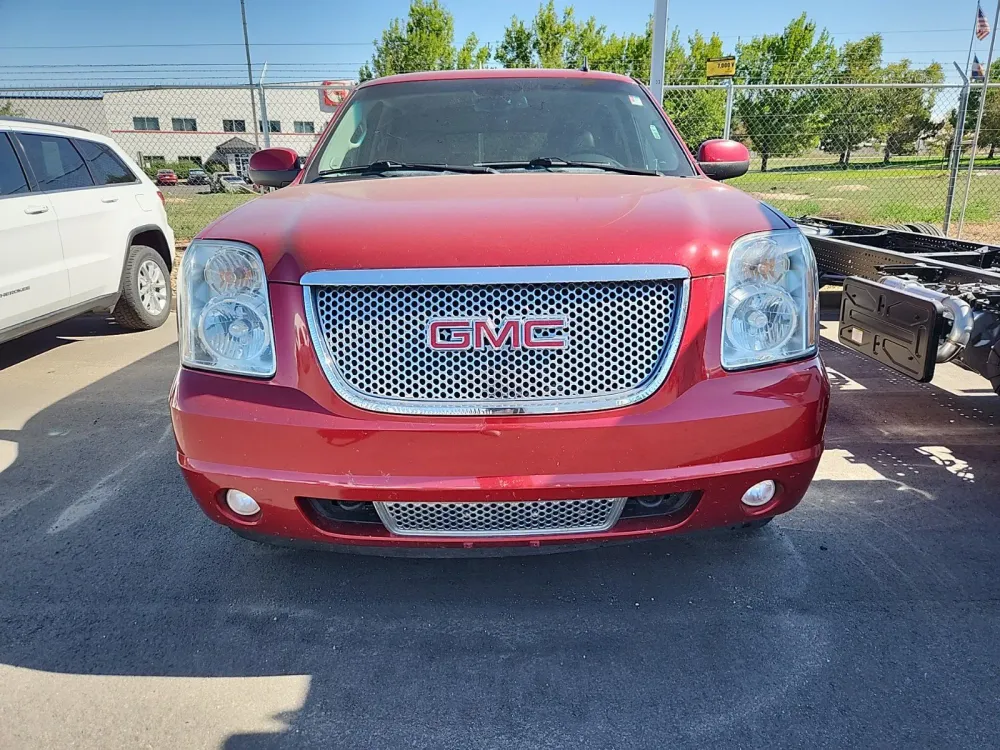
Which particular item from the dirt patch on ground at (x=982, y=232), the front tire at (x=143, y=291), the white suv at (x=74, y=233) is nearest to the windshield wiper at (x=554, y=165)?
the white suv at (x=74, y=233)

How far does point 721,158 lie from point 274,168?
2.20 m

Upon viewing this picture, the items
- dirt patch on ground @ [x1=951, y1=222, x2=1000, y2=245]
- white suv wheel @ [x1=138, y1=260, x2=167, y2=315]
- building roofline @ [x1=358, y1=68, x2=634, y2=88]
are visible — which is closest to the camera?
building roofline @ [x1=358, y1=68, x2=634, y2=88]

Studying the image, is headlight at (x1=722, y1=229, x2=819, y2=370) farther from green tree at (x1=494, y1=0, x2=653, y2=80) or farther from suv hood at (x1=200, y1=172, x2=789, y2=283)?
green tree at (x1=494, y1=0, x2=653, y2=80)

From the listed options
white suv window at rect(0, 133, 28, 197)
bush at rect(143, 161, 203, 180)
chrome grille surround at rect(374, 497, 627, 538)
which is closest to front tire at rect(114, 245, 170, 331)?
white suv window at rect(0, 133, 28, 197)

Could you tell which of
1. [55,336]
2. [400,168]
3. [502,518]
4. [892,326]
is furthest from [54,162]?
[892,326]

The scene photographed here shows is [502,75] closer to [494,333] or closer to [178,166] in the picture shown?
[494,333]

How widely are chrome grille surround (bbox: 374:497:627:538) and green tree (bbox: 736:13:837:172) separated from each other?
9870 millimetres

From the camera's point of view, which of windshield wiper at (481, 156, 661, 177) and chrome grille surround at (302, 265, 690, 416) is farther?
windshield wiper at (481, 156, 661, 177)

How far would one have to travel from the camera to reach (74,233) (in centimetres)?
518

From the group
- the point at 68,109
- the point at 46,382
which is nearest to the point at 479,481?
the point at 46,382

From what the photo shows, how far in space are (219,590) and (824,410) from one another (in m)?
2.02

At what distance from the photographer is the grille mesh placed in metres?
1.95

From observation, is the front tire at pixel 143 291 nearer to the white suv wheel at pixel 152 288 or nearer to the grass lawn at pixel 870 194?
the white suv wheel at pixel 152 288

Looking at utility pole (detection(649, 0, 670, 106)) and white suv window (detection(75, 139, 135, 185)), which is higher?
utility pole (detection(649, 0, 670, 106))
